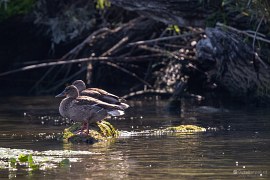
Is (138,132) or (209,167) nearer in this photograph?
(209,167)

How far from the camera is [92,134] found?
13305mm

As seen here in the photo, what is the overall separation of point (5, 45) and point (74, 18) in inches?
137

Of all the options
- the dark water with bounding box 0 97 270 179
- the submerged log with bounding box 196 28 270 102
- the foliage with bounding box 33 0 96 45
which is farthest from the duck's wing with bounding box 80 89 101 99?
the foliage with bounding box 33 0 96 45

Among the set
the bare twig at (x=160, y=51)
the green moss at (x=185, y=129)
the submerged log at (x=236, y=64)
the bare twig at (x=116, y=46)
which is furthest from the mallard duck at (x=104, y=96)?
the bare twig at (x=116, y=46)

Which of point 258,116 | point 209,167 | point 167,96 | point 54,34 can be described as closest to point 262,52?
point 258,116

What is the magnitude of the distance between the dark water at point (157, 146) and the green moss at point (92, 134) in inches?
8.0

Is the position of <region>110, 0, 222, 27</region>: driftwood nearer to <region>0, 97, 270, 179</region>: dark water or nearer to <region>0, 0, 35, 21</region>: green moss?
<region>0, 97, 270, 179</region>: dark water

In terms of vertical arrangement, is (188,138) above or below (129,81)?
below

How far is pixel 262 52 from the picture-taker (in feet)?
60.4

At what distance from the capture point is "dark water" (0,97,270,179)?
10.0 metres

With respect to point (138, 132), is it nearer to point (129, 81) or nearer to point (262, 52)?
point (262, 52)

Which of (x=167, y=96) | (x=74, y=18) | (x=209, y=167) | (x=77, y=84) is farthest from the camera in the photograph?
(x=74, y=18)

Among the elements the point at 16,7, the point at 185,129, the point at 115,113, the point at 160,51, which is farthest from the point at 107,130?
the point at 16,7

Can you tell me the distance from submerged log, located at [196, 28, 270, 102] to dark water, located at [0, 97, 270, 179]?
0.55 m
